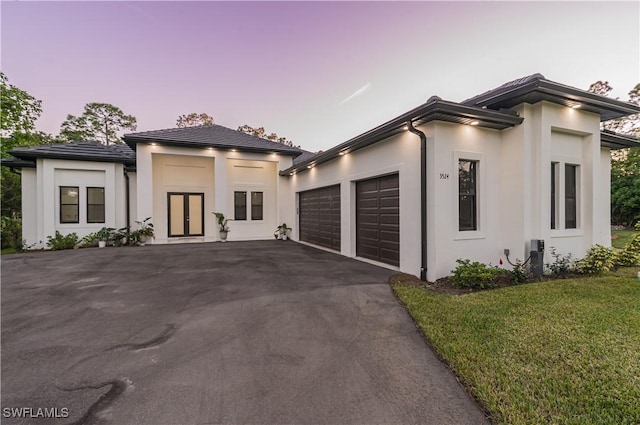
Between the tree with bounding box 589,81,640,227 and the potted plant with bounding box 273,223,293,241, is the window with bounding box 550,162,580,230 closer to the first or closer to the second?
the potted plant with bounding box 273,223,293,241

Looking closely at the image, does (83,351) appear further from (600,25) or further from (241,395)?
(600,25)

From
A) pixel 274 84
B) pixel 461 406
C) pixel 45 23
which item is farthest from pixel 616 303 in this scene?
pixel 45 23

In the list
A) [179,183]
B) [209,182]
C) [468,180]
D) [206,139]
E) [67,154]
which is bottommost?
[468,180]

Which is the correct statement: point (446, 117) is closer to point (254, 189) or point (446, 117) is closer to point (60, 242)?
point (254, 189)

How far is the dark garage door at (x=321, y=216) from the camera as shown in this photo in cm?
988

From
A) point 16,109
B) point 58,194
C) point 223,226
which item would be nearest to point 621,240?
point 223,226

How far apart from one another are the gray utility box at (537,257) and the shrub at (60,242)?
16.5 metres

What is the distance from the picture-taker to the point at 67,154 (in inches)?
445

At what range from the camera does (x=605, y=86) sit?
725 inches

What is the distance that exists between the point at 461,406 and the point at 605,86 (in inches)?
1072

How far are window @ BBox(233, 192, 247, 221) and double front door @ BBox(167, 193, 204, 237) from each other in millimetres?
1949

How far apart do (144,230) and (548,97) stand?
14971 millimetres

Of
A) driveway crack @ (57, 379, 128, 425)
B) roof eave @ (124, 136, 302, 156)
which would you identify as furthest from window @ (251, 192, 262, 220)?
driveway crack @ (57, 379, 128, 425)

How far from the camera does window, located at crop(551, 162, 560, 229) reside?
260 inches
